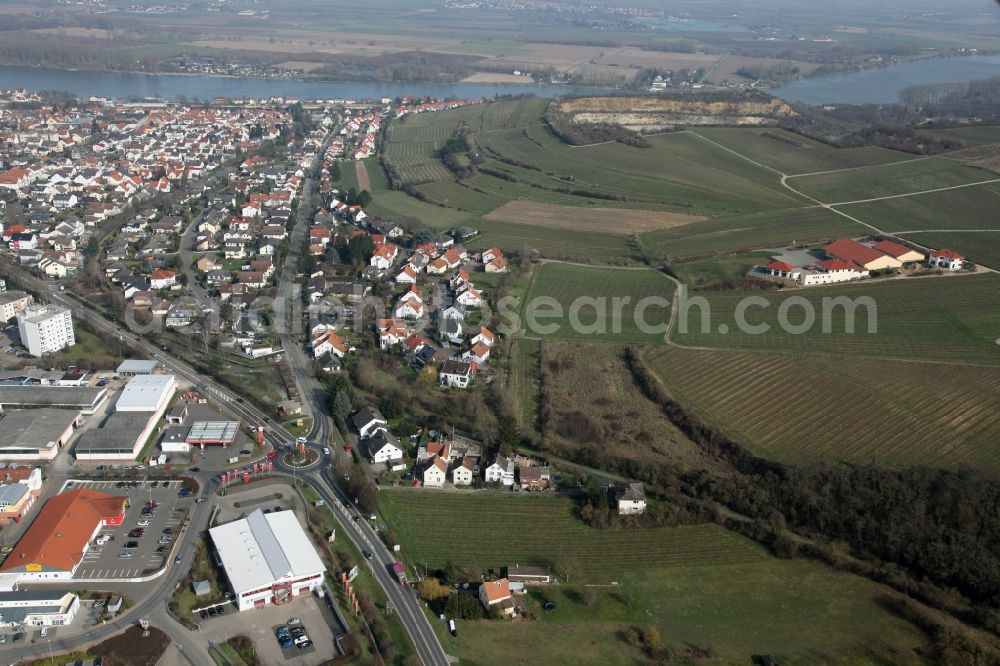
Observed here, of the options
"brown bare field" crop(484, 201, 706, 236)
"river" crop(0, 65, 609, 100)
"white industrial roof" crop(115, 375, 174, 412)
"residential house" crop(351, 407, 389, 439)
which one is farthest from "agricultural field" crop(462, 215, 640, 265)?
"river" crop(0, 65, 609, 100)

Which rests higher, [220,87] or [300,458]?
[220,87]

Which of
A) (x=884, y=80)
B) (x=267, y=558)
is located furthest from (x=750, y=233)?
(x=884, y=80)

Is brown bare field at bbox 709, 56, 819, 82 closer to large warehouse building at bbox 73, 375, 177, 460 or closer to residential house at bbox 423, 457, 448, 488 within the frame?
large warehouse building at bbox 73, 375, 177, 460

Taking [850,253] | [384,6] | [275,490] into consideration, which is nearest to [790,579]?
[275,490]

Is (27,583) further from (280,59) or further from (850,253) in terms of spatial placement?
(280,59)

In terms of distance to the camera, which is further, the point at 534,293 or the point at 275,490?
the point at 534,293

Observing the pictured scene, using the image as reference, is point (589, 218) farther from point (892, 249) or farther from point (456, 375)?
point (456, 375)
